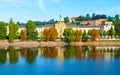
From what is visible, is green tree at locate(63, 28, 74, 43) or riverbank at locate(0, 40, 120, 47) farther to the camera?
green tree at locate(63, 28, 74, 43)

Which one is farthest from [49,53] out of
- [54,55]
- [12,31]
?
Result: [12,31]

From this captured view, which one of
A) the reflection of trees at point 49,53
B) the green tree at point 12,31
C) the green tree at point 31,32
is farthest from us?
the green tree at point 31,32

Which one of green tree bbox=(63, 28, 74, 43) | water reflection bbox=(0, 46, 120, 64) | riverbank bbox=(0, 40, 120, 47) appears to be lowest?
water reflection bbox=(0, 46, 120, 64)

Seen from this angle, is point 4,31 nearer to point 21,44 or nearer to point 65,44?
point 21,44

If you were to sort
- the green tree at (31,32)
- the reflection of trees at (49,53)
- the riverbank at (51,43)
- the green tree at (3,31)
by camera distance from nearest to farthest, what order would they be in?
1. the reflection of trees at (49,53)
2. the riverbank at (51,43)
3. the green tree at (3,31)
4. the green tree at (31,32)

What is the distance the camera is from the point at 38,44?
46.5 metres

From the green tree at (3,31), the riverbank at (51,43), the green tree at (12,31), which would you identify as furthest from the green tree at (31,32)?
the green tree at (3,31)

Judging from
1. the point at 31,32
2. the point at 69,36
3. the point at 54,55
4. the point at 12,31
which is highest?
the point at 12,31

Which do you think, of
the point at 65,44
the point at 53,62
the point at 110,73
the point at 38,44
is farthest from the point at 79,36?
the point at 110,73

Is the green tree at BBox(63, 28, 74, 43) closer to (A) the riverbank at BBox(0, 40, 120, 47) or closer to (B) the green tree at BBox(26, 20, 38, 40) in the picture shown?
(A) the riverbank at BBox(0, 40, 120, 47)

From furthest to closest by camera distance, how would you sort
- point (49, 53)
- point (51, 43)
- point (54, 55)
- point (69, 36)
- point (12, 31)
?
point (69, 36)
point (51, 43)
point (12, 31)
point (49, 53)
point (54, 55)

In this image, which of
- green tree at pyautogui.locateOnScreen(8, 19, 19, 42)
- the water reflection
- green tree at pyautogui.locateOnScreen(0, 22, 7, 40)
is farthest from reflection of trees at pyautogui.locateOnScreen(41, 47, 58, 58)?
green tree at pyautogui.locateOnScreen(0, 22, 7, 40)

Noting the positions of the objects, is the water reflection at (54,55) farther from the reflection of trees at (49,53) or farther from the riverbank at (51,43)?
the riverbank at (51,43)

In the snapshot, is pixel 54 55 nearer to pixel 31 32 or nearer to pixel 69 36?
pixel 69 36
